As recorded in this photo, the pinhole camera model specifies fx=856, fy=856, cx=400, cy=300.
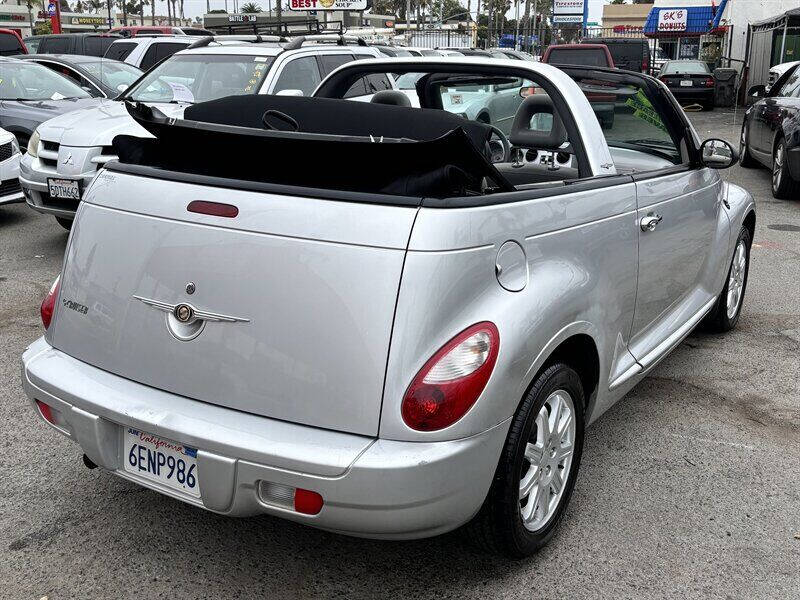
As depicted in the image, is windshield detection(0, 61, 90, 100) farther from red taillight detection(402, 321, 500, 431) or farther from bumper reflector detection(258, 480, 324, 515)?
red taillight detection(402, 321, 500, 431)

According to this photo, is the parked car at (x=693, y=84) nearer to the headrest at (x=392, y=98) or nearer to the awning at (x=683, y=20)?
the awning at (x=683, y=20)

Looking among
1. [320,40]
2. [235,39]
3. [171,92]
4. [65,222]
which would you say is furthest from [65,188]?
[235,39]

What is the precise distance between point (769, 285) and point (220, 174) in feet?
17.5

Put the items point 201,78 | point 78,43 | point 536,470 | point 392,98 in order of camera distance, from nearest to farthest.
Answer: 1. point 536,470
2. point 392,98
3. point 201,78
4. point 78,43

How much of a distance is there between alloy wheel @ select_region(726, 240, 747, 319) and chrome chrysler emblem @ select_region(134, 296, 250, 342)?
12.2ft

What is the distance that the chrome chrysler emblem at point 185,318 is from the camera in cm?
261

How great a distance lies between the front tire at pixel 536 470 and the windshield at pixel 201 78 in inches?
231

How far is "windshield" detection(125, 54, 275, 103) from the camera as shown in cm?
835

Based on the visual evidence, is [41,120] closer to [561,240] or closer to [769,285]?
[769,285]

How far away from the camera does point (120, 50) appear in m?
16.0

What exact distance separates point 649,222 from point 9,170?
289 inches

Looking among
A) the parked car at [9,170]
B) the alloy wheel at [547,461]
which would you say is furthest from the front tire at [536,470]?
the parked car at [9,170]

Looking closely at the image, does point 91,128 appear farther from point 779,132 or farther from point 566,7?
point 566,7

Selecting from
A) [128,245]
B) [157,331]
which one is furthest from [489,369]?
[128,245]
